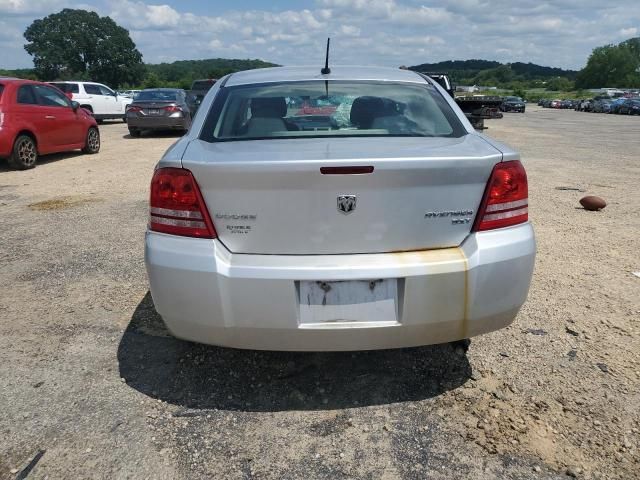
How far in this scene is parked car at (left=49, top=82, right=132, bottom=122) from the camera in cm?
1998

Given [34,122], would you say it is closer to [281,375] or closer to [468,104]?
[468,104]

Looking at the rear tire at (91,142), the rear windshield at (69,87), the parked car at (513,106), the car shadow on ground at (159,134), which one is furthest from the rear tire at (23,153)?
the parked car at (513,106)

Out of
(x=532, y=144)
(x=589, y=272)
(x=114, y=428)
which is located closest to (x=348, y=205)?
(x=114, y=428)

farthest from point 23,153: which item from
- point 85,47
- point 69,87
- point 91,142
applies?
point 85,47

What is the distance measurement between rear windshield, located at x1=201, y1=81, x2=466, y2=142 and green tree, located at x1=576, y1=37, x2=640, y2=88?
13658 cm

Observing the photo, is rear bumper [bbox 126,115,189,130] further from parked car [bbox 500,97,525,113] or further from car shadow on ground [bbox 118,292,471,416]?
parked car [bbox 500,97,525,113]

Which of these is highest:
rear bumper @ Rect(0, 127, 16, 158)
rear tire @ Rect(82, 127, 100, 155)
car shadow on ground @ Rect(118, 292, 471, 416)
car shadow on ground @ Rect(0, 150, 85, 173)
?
rear bumper @ Rect(0, 127, 16, 158)

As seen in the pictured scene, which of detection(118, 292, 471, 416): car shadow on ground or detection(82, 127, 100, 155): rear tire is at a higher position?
detection(82, 127, 100, 155): rear tire

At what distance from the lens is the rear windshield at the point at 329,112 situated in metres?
2.86

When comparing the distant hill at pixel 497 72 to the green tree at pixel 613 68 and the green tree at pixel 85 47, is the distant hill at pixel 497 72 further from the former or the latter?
the green tree at pixel 85 47

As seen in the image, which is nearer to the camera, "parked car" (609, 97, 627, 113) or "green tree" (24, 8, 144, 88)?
"parked car" (609, 97, 627, 113)

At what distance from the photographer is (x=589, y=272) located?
14.5 feet

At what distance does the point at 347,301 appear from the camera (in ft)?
7.54

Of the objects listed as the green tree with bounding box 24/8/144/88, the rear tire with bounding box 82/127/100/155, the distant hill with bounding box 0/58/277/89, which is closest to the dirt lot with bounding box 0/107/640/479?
the rear tire with bounding box 82/127/100/155
